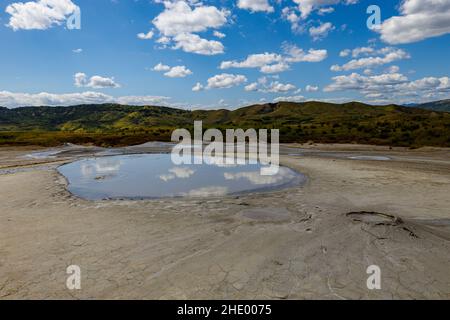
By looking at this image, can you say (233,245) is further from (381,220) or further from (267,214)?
(381,220)

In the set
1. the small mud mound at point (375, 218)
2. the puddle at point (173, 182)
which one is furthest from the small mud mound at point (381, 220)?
the puddle at point (173, 182)

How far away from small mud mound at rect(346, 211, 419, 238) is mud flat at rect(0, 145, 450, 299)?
0.03 m

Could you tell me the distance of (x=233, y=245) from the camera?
28.4 feet

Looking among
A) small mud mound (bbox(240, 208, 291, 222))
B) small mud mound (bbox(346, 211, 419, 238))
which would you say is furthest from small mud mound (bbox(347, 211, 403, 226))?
small mud mound (bbox(240, 208, 291, 222))

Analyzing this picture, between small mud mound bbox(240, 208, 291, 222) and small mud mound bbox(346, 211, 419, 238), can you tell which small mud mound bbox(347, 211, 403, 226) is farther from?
small mud mound bbox(240, 208, 291, 222)

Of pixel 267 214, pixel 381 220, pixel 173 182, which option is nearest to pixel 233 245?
pixel 267 214

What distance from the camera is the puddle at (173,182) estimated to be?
52.3 feet

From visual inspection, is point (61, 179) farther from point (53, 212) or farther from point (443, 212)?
point (443, 212)

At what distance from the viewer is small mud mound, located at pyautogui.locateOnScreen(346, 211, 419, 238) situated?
9.51 meters

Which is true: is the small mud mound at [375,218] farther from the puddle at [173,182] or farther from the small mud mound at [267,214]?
the puddle at [173,182]

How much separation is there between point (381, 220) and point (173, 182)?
40.1 feet
